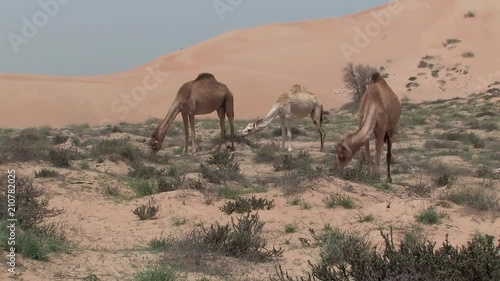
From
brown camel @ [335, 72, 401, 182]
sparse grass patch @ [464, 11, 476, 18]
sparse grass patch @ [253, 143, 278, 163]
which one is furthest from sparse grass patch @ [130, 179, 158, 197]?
sparse grass patch @ [464, 11, 476, 18]

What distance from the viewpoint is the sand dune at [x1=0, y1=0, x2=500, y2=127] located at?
43281 millimetres

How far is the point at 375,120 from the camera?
33.2ft

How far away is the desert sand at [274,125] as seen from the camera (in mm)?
7352

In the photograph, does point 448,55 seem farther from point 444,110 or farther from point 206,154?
point 206,154

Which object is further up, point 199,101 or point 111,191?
point 199,101

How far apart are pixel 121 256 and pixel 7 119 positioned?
39.1 m

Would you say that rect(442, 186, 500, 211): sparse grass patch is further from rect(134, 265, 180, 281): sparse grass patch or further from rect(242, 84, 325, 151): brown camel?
rect(242, 84, 325, 151): brown camel

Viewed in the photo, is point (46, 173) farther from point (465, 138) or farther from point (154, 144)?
point (465, 138)

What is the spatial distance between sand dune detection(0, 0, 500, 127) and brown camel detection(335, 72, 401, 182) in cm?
3080

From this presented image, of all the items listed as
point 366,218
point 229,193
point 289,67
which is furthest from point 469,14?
point 366,218

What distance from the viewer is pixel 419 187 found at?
32.6 feet

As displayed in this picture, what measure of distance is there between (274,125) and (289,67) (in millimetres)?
34953

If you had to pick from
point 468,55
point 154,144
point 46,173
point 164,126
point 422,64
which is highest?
point 468,55

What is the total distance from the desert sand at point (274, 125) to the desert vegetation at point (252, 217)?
45 mm
